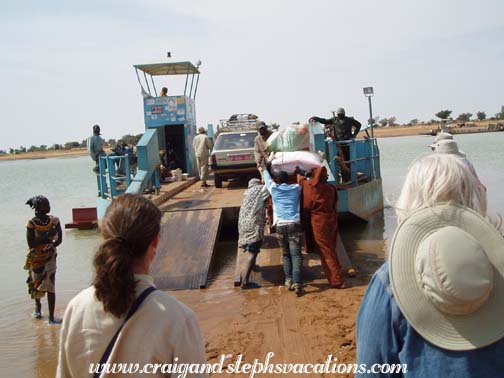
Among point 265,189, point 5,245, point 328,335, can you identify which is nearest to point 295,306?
point 328,335

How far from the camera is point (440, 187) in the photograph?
1.73 metres

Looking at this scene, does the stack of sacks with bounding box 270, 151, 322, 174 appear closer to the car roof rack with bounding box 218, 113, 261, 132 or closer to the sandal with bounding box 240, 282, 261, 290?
the sandal with bounding box 240, 282, 261, 290

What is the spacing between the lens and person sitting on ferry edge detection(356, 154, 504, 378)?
1.55m

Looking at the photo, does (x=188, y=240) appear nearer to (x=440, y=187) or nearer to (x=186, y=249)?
(x=186, y=249)

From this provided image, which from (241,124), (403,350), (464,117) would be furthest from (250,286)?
(464,117)

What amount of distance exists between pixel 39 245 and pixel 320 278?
3.63 metres

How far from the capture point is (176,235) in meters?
8.52

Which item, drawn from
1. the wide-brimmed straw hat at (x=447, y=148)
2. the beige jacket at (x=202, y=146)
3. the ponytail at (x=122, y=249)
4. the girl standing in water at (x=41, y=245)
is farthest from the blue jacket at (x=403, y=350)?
the beige jacket at (x=202, y=146)

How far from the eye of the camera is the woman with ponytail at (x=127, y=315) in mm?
1845

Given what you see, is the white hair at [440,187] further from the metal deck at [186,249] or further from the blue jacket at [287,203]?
the metal deck at [186,249]

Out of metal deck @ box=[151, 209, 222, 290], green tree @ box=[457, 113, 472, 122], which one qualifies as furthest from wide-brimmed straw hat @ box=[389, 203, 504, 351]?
green tree @ box=[457, 113, 472, 122]

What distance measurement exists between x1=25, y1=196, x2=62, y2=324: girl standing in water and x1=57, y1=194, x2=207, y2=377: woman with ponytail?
4.52 metres

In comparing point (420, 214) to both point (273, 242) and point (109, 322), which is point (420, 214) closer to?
point (109, 322)

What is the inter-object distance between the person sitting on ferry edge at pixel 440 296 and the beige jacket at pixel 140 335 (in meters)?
0.61
